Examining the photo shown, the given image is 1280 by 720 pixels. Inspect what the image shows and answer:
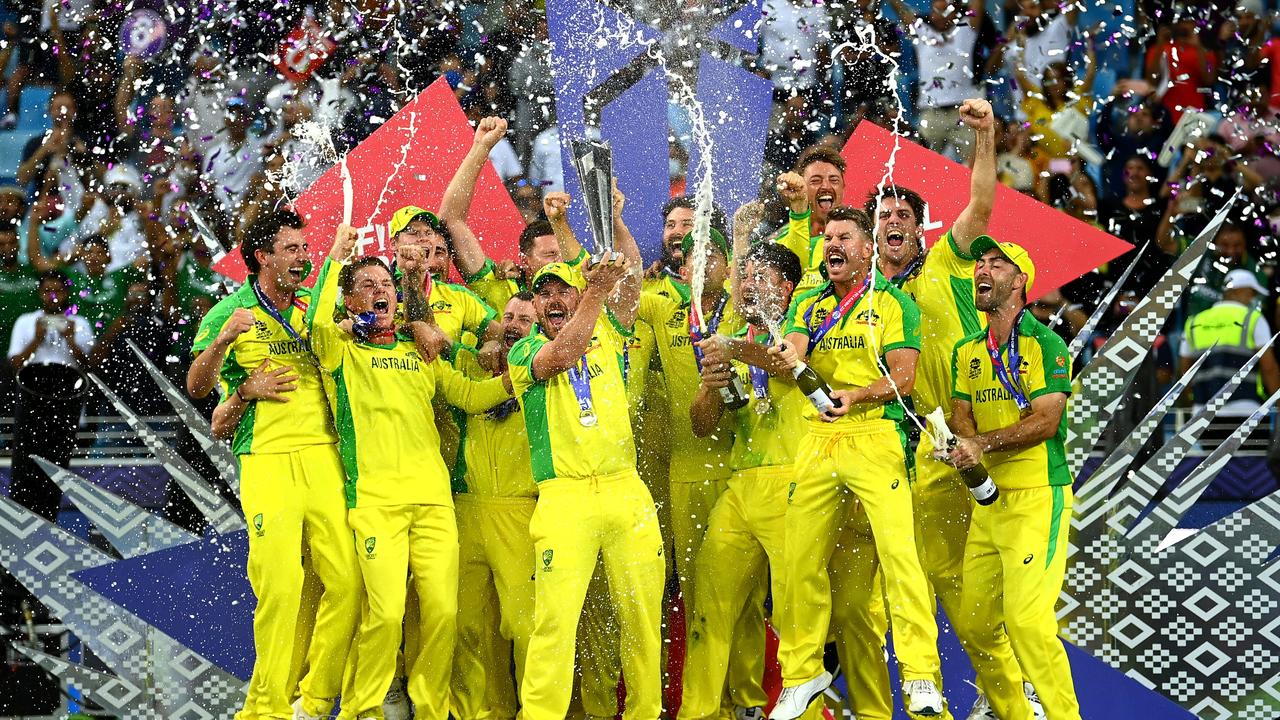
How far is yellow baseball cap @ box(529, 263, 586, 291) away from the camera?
6.62 meters

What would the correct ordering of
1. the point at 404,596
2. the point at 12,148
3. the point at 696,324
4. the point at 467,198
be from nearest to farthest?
the point at 404,596
the point at 696,324
the point at 467,198
the point at 12,148

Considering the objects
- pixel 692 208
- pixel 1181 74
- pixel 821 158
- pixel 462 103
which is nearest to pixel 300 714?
pixel 692 208

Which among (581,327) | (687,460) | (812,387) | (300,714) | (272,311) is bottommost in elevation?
(300,714)

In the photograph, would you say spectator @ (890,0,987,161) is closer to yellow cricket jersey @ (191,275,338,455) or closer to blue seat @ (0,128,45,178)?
yellow cricket jersey @ (191,275,338,455)

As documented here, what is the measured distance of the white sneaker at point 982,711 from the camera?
727 cm

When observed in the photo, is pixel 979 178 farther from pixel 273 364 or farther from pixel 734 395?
pixel 273 364

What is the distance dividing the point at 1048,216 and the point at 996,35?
1193mm

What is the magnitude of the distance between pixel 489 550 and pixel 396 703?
792 millimetres

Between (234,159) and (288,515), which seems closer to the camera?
(288,515)

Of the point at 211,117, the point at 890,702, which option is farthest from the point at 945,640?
the point at 211,117

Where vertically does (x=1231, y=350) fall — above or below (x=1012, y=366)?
below

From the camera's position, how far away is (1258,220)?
7.86 meters

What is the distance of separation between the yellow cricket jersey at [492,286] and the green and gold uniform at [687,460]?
0.72m

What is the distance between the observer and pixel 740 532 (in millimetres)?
6891
